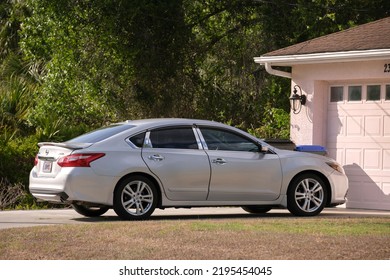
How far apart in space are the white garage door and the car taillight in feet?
19.5

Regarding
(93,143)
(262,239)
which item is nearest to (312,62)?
(93,143)

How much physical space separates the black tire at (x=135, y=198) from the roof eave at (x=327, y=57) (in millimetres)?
5186

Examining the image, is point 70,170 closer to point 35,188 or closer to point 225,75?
point 35,188

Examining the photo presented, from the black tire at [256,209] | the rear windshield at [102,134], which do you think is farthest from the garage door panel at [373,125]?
the rear windshield at [102,134]

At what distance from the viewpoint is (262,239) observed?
38.1 feet

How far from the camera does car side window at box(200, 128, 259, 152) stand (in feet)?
49.7

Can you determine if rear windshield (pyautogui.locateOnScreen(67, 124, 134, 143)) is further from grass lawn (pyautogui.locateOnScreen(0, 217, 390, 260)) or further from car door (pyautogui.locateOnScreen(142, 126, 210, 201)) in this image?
grass lawn (pyautogui.locateOnScreen(0, 217, 390, 260))

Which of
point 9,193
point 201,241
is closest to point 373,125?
point 9,193

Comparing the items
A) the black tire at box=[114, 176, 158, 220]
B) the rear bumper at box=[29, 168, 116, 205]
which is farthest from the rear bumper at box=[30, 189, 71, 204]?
the black tire at box=[114, 176, 158, 220]

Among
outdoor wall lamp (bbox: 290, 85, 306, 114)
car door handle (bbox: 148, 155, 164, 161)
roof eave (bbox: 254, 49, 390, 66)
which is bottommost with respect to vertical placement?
car door handle (bbox: 148, 155, 164, 161)

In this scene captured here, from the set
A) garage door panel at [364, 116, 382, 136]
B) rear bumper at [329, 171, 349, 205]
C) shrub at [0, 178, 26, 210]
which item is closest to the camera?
rear bumper at [329, 171, 349, 205]

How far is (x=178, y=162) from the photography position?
14.6 m

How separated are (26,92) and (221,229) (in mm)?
14224

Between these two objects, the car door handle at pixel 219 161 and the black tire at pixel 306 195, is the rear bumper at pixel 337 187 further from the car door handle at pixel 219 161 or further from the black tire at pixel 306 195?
the car door handle at pixel 219 161
